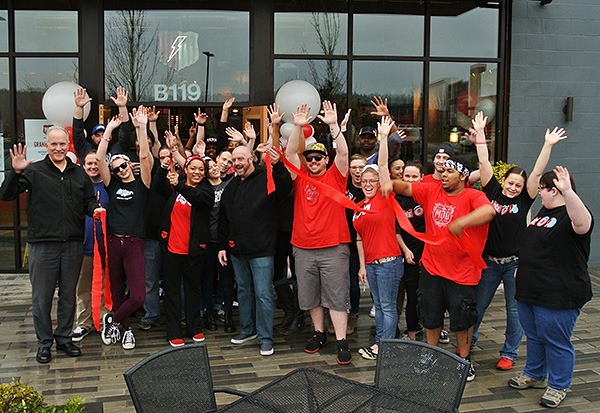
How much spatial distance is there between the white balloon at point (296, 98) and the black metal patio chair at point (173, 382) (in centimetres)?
526

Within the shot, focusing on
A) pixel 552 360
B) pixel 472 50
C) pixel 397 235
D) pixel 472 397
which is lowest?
pixel 472 397

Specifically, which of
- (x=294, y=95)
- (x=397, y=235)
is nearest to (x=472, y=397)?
(x=397, y=235)

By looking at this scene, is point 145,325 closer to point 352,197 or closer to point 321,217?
point 321,217

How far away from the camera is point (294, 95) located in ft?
27.6

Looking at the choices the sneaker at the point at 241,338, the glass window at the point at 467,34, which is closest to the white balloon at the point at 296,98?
the glass window at the point at 467,34

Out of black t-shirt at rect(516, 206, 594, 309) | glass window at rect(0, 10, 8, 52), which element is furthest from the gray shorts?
glass window at rect(0, 10, 8, 52)

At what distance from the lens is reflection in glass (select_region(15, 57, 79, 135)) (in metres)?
8.92

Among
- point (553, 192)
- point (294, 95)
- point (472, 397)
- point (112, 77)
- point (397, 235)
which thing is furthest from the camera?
point (112, 77)

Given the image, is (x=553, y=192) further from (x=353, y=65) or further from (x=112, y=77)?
(x=112, y=77)

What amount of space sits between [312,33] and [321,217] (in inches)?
172

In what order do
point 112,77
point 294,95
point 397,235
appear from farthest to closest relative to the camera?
point 112,77 → point 294,95 → point 397,235

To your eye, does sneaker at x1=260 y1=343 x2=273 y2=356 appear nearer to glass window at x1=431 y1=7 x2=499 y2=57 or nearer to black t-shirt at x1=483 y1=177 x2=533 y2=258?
black t-shirt at x1=483 y1=177 x2=533 y2=258

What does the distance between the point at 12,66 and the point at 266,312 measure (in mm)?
5502

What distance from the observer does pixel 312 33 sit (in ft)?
30.1
